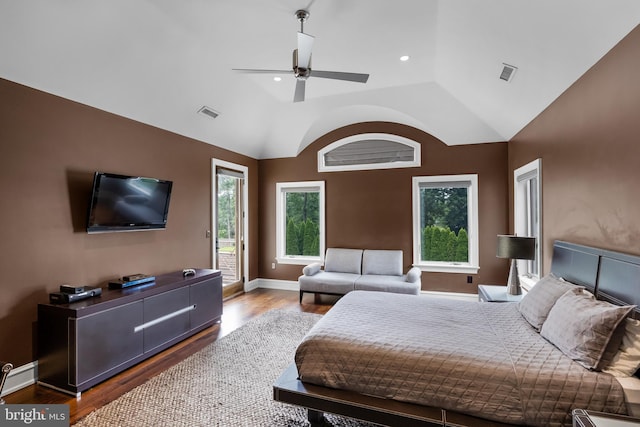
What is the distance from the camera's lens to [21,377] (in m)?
2.60

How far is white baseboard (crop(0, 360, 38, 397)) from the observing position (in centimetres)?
252

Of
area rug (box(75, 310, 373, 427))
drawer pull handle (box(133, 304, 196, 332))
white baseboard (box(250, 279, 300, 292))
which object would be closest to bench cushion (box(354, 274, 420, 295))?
area rug (box(75, 310, 373, 427))

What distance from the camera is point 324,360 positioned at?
2.05 m

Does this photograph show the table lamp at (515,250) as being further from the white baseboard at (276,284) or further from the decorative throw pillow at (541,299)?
the white baseboard at (276,284)

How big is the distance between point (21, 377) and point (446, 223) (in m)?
5.51

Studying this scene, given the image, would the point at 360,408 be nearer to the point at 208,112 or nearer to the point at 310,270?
the point at 310,270

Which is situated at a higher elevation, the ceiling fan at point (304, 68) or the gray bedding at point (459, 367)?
the ceiling fan at point (304, 68)

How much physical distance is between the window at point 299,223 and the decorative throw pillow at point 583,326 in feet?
13.5

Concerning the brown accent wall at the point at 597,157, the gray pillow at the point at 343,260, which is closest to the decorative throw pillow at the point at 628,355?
the brown accent wall at the point at 597,157

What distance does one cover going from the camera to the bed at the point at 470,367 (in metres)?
1.61

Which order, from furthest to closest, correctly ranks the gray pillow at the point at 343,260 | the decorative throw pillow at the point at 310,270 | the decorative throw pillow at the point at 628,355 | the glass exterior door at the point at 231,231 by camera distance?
the glass exterior door at the point at 231,231, the gray pillow at the point at 343,260, the decorative throw pillow at the point at 310,270, the decorative throw pillow at the point at 628,355

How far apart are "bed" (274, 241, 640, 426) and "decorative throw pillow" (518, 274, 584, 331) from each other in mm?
19

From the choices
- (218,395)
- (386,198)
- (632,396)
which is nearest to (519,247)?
(632,396)

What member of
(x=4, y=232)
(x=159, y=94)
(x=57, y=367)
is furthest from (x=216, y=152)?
(x=57, y=367)
